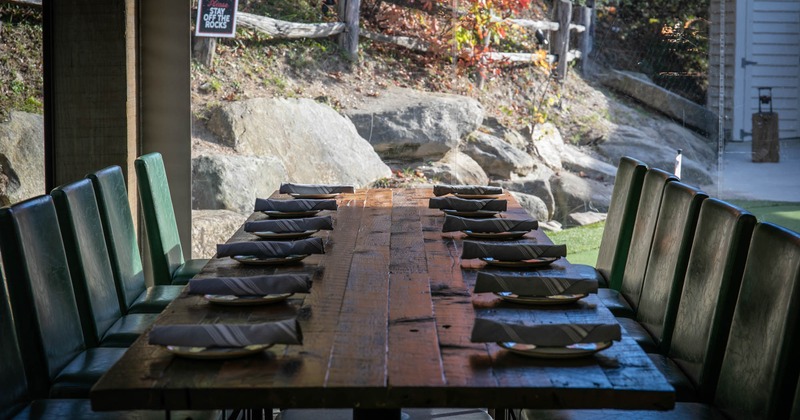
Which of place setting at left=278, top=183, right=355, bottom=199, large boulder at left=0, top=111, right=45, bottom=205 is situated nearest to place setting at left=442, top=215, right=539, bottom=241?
place setting at left=278, top=183, right=355, bottom=199

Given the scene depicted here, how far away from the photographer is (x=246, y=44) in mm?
5910

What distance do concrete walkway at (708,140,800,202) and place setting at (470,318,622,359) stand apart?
4.55 m

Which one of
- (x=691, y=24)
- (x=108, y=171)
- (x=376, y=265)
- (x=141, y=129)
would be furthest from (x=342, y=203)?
(x=691, y=24)

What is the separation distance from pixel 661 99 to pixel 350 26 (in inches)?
83.3

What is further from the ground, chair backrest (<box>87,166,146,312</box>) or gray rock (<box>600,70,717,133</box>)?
gray rock (<box>600,70,717,133</box>)

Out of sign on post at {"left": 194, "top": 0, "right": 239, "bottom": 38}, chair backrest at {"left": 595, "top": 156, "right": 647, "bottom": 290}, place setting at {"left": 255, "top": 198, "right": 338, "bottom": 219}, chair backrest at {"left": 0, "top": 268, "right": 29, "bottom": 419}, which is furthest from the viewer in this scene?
sign on post at {"left": 194, "top": 0, "right": 239, "bottom": 38}

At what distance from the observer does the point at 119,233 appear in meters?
3.74

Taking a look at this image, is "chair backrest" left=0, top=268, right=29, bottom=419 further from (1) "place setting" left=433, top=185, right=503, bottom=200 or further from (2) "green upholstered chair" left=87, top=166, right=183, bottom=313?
(1) "place setting" left=433, top=185, right=503, bottom=200

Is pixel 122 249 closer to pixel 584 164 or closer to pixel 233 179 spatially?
pixel 233 179

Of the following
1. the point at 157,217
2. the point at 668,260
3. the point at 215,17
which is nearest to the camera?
the point at 668,260

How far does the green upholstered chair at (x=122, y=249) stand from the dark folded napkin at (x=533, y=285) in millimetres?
1639

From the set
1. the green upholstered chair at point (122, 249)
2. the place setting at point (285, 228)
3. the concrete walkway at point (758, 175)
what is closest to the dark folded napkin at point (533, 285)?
the place setting at point (285, 228)

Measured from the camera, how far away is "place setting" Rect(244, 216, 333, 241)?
341 cm

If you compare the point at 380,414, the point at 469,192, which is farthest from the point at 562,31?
the point at 380,414
